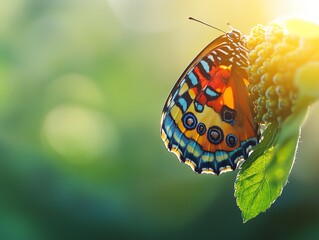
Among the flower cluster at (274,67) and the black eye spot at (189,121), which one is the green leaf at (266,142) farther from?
the black eye spot at (189,121)

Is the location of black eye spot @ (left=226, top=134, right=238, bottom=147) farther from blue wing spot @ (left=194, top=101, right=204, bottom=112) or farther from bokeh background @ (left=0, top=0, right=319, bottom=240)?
bokeh background @ (left=0, top=0, right=319, bottom=240)

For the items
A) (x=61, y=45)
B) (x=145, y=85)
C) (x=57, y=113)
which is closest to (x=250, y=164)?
(x=57, y=113)

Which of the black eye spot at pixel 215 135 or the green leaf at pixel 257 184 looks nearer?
the green leaf at pixel 257 184

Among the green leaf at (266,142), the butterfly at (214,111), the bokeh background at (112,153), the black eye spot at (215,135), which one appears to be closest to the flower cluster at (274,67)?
the green leaf at (266,142)

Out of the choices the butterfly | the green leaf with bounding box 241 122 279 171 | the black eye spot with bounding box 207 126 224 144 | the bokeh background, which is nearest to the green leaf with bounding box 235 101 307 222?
the green leaf with bounding box 241 122 279 171

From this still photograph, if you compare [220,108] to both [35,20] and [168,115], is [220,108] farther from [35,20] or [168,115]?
[35,20]
